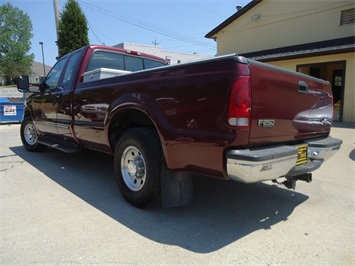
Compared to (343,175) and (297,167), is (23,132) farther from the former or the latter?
(343,175)

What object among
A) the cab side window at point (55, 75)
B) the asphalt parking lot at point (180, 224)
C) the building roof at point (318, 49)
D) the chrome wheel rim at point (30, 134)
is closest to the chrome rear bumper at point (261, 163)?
the asphalt parking lot at point (180, 224)

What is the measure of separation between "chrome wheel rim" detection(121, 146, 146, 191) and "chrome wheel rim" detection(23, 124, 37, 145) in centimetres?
396

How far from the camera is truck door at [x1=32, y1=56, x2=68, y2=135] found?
209 inches

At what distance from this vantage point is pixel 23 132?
7.03 meters

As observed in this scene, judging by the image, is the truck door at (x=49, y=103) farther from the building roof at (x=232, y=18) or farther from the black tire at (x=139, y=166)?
the building roof at (x=232, y=18)

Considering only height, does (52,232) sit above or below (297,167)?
below

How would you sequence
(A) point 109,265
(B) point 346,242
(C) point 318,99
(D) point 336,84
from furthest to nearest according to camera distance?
(D) point 336,84, (C) point 318,99, (B) point 346,242, (A) point 109,265

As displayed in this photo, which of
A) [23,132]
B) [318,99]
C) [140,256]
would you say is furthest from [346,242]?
[23,132]

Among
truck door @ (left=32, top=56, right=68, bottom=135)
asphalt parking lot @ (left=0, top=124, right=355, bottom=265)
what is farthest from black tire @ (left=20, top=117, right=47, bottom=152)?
asphalt parking lot @ (left=0, top=124, right=355, bottom=265)

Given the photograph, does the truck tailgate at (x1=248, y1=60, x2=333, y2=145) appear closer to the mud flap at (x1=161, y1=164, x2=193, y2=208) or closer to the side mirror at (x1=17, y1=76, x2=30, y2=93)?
the mud flap at (x1=161, y1=164, x2=193, y2=208)

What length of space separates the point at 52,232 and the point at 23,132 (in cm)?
486

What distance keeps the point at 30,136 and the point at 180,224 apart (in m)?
5.22

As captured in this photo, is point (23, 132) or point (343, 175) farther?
point (23, 132)

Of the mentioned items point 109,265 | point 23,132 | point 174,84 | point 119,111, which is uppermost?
point 174,84
